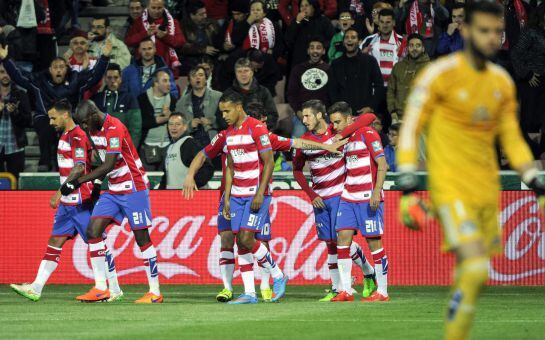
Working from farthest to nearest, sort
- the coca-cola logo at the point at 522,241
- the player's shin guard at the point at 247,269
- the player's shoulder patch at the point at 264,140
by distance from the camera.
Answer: the coca-cola logo at the point at 522,241, the player's shin guard at the point at 247,269, the player's shoulder patch at the point at 264,140

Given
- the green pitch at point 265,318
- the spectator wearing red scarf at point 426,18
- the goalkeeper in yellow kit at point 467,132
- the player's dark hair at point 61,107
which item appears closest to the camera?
the goalkeeper in yellow kit at point 467,132

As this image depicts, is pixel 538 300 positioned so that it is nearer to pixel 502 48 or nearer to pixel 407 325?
pixel 407 325

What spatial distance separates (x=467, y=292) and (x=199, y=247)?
9.92 meters

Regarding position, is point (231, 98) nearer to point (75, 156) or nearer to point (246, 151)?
point (246, 151)

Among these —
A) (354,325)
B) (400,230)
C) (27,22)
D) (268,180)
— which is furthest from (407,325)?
(27,22)

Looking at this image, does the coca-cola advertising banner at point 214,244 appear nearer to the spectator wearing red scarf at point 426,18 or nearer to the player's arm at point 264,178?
the player's arm at point 264,178

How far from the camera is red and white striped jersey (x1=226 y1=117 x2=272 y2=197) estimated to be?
13508mm

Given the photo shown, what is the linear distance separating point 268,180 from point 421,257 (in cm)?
431

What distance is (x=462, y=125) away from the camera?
26.2 feet

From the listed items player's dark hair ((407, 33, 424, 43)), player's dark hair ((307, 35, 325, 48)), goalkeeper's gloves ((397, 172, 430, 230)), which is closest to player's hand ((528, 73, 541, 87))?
player's dark hair ((407, 33, 424, 43))

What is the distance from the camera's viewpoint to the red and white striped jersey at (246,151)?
13.5 m

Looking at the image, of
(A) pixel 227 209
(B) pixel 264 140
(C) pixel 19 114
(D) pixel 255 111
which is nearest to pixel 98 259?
(A) pixel 227 209

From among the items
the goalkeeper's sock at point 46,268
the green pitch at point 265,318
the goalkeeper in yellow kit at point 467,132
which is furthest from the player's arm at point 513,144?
the goalkeeper's sock at point 46,268

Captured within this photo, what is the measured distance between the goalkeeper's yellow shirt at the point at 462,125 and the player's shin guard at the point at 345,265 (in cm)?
591
